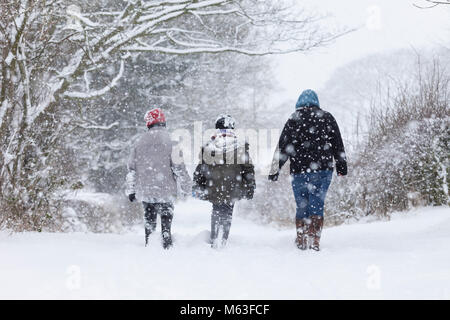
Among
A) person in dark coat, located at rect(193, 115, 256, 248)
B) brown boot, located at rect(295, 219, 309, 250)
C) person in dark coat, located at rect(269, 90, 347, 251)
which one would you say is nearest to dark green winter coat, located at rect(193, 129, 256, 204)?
person in dark coat, located at rect(193, 115, 256, 248)

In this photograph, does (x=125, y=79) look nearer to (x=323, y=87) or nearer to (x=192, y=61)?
(x=192, y=61)

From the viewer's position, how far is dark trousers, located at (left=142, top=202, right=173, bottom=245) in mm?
4906

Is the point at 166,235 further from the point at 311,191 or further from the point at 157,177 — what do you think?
the point at 311,191

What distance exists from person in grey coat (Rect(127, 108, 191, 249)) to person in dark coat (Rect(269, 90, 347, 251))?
1257mm

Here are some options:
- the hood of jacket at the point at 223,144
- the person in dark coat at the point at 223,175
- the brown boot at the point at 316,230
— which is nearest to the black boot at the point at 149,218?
the person in dark coat at the point at 223,175

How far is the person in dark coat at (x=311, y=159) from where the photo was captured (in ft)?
Answer: 15.5

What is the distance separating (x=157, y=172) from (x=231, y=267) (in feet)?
5.28

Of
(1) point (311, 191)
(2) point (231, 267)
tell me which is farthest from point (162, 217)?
(1) point (311, 191)

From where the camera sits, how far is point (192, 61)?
16.2 meters

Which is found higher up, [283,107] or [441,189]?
[283,107]

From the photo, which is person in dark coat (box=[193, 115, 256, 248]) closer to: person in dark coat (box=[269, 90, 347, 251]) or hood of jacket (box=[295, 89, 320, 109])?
person in dark coat (box=[269, 90, 347, 251])
